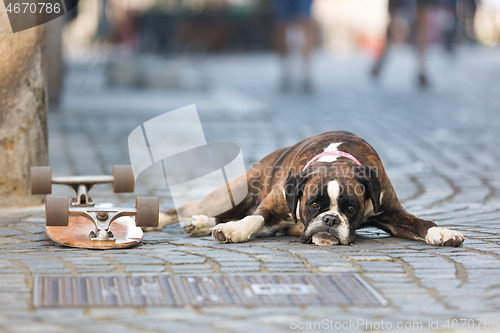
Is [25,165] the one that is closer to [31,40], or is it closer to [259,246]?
[31,40]

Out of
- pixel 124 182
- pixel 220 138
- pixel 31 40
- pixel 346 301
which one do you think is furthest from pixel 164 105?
pixel 346 301

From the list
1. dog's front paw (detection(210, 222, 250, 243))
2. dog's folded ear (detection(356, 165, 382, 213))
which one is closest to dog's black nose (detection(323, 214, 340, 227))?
dog's folded ear (detection(356, 165, 382, 213))

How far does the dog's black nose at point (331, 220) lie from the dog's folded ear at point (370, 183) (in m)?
0.27

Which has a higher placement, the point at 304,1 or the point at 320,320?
the point at 304,1

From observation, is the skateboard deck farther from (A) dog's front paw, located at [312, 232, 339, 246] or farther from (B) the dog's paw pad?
(A) dog's front paw, located at [312, 232, 339, 246]

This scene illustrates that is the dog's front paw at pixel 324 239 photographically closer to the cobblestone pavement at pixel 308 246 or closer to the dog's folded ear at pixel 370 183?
the cobblestone pavement at pixel 308 246

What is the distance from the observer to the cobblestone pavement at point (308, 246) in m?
4.14

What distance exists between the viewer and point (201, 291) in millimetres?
4566

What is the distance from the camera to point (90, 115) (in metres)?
12.8

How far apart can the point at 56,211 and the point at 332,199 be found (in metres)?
1.62

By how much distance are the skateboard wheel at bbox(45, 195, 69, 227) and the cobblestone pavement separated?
181 mm

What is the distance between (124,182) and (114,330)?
244 centimetres

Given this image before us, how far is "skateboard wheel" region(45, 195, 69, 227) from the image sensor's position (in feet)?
17.9

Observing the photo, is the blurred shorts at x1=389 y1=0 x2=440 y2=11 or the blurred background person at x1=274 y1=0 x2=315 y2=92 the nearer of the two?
the blurred background person at x1=274 y1=0 x2=315 y2=92
